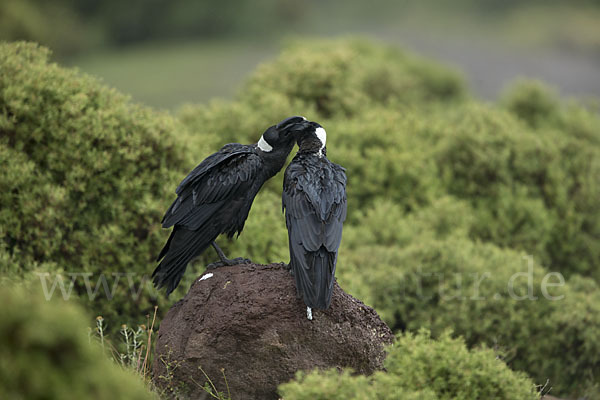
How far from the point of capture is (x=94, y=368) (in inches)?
105

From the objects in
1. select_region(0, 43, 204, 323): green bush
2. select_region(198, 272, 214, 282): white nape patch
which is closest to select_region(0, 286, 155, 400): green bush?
select_region(198, 272, 214, 282): white nape patch

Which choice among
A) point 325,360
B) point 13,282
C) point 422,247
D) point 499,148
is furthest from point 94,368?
point 499,148

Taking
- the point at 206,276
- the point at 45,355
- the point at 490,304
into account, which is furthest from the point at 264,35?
the point at 45,355

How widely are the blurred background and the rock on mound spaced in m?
21.7

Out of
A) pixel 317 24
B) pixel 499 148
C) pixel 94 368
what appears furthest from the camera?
pixel 317 24

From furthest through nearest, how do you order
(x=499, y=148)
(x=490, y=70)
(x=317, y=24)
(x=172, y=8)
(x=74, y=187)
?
(x=317, y=24) → (x=172, y=8) → (x=490, y=70) → (x=499, y=148) → (x=74, y=187)

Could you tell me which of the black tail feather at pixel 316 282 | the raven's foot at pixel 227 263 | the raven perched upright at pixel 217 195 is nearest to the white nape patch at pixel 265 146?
the raven perched upright at pixel 217 195

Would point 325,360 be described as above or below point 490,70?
below

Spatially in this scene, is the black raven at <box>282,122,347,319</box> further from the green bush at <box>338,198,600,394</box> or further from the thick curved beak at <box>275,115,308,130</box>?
the green bush at <box>338,198,600,394</box>

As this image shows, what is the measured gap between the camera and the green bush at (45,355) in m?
2.50

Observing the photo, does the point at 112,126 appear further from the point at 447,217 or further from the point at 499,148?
the point at 499,148

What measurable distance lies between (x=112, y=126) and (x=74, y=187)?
2.44 ft

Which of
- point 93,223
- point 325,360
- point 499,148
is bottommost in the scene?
point 325,360

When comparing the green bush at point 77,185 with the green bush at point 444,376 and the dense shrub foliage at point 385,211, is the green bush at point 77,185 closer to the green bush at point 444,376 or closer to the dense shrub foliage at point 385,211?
the dense shrub foliage at point 385,211
